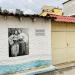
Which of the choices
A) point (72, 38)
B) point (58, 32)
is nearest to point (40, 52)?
point (58, 32)

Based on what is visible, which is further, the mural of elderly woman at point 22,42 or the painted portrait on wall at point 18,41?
the mural of elderly woman at point 22,42

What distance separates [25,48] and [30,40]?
1.85ft

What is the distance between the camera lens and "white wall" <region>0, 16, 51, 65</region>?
10.4 m

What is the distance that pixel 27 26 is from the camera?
11.4 metres

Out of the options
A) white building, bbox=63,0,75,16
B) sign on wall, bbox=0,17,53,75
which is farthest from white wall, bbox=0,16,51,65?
white building, bbox=63,0,75,16

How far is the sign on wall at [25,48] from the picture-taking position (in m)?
10.5

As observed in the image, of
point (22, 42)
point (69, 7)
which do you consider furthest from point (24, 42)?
point (69, 7)

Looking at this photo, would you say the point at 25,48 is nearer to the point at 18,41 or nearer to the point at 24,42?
the point at 24,42

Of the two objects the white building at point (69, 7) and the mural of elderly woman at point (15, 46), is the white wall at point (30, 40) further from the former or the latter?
the white building at point (69, 7)

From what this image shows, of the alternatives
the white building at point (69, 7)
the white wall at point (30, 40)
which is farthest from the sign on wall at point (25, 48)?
the white building at point (69, 7)

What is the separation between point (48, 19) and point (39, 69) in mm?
3138

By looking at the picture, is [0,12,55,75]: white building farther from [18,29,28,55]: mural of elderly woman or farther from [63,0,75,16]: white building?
[63,0,75,16]: white building

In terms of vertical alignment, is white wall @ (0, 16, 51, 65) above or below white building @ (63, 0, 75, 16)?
below

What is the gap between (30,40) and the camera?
1159cm
